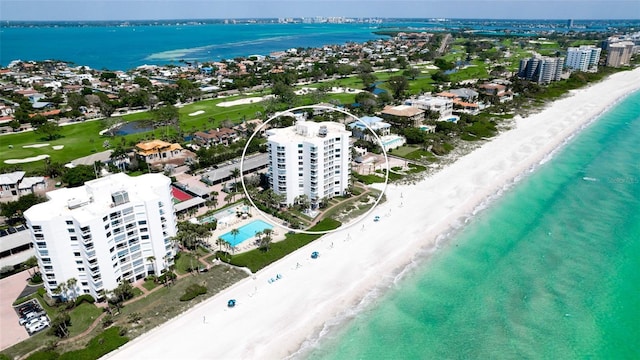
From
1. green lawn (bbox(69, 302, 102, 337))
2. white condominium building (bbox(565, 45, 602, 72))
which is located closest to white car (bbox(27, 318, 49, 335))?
green lawn (bbox(69, 302, 102, 337))

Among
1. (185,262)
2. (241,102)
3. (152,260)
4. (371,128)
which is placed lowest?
(185,262)

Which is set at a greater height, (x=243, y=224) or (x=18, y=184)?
(x=18, y=184)

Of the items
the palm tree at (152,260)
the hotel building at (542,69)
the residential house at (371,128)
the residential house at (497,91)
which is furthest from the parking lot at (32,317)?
the hotel building at (542,69)

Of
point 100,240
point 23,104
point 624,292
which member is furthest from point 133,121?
point 624,292

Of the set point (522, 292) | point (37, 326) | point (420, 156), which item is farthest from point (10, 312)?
point (420, 156)

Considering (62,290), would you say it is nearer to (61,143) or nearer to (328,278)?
(328,278)

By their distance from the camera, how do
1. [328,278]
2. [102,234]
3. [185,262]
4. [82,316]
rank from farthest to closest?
[185,262] → [328,278] → [102,234] → [82,316]

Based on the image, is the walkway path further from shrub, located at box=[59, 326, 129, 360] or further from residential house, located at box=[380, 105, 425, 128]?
residential house, located at box=[380, 105, 425, 128]
